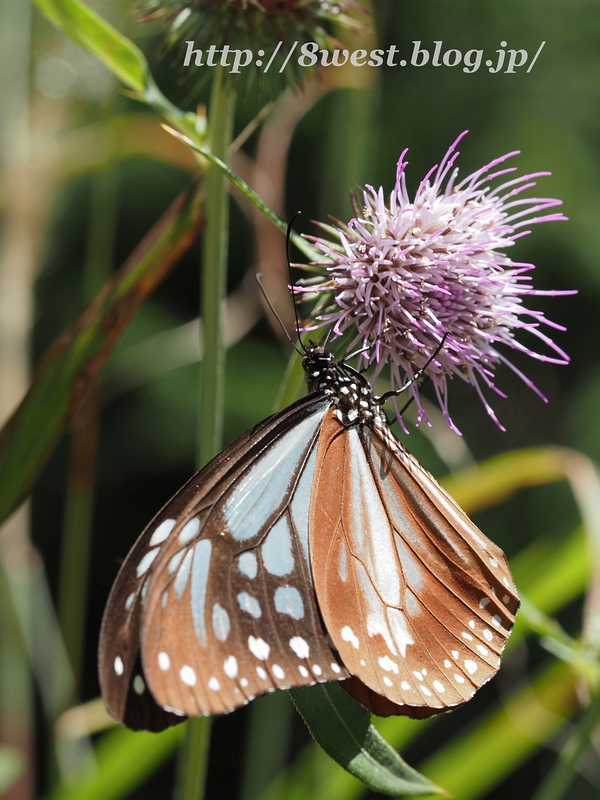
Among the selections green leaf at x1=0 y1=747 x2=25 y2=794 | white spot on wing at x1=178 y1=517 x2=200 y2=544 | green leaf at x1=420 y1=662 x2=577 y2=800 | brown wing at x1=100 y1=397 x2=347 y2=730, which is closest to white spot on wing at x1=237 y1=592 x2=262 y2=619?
brown wing at x1=100 y1=397 x2=347 y2=730

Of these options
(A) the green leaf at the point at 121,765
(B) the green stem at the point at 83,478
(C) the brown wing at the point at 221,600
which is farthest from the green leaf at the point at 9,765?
(C) the brown wing at the point at 221,600

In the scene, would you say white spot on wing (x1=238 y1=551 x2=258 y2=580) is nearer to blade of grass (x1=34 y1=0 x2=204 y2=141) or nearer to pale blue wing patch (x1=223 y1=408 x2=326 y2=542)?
pale blue wing patch (x1=223 y1=408 x2=326 y2=542)

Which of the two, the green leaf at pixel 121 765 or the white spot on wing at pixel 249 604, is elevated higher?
the white spot on wing at pixel 249 604

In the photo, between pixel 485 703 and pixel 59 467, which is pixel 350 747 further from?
pixel 59 467

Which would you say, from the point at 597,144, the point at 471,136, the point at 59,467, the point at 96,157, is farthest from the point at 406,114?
the point at 59,467

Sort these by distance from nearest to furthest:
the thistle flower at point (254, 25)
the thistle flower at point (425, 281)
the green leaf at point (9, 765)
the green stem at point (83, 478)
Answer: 1. the thistle flower at point (425, 281)
2. the thistle flower at point (254, 25)
3. the green leaf at point (9, 765)
4. the green stem at point (83, 478)

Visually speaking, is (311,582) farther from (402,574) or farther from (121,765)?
(121,765)

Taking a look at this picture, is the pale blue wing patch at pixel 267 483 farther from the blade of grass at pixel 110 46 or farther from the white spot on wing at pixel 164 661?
the blade of grass at pixel 110 46
